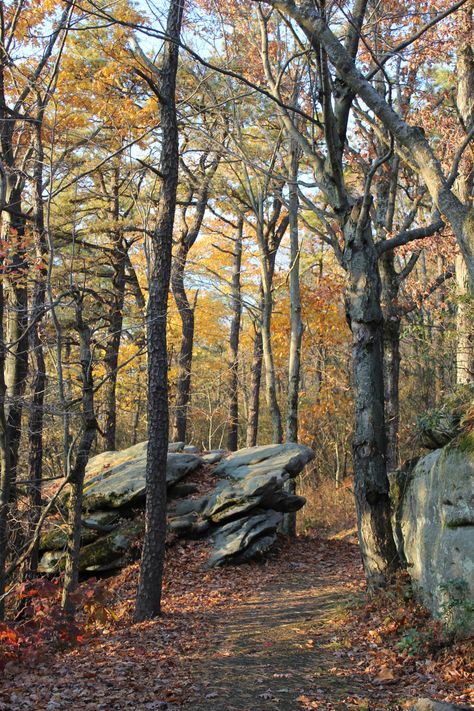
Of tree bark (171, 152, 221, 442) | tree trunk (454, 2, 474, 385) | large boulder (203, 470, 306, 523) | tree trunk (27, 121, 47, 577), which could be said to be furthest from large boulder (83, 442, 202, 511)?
tree trunk (454, 2, 474, 385)

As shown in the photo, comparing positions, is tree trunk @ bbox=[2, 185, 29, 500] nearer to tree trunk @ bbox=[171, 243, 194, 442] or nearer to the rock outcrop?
the rock outcrop

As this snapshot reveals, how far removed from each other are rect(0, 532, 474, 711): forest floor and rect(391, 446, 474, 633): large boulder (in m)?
0.28

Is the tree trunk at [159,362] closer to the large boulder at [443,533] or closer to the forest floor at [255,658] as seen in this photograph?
the forest floor at [255,658]

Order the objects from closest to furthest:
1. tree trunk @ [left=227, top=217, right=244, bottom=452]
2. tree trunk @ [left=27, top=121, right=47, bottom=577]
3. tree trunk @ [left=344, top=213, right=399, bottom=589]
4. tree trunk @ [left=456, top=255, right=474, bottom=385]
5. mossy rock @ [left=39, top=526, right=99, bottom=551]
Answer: tree trunk @ [left=344, top=213, right=399, bottom=589], tree trunk @ [left=456, top=255, right=474, bottom=385], tree trunk @ [left=27, top=121, right=47, bottom=577], mossy rock @ [left=39, top=526, right=99, bottom=551], tree trunk @ [left=227, top=217, right=244, bottom=452]

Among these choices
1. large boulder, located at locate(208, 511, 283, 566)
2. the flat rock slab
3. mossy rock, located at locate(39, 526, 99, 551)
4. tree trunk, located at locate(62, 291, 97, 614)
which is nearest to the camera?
tree trunk, located at locate(62, 291, 97, 614)

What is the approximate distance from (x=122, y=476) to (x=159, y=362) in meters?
5.36

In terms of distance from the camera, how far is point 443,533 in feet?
18.9

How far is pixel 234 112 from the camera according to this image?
42.8 feet

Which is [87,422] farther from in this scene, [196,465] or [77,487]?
[196,465]

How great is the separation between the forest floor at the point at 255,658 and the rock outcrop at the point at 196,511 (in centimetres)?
198

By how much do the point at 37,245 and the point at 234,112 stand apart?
5779mm

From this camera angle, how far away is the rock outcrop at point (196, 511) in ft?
37.8

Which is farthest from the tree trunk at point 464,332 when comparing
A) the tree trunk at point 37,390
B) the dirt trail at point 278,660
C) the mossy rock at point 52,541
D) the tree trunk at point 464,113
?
the mossy rock at point 52,541

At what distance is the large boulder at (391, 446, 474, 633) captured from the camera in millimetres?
5309
